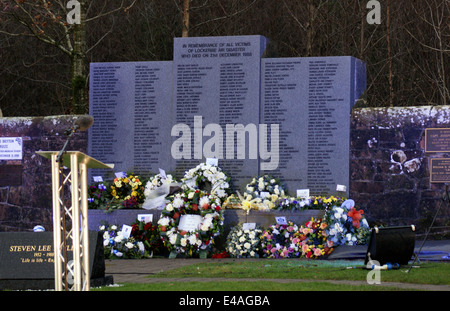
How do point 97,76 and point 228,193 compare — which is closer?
point 228,193

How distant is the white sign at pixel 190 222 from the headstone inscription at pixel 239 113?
4.12 ft

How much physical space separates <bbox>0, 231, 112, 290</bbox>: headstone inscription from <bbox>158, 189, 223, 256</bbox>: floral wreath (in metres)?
3.90

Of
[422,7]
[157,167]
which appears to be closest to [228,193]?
[157,167]

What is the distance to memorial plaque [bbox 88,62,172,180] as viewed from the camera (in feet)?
47.2

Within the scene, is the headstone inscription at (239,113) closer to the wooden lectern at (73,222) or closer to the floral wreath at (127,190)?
the floral wreath at (127,190)

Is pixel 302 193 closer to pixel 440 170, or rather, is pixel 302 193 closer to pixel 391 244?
pixel 440 170

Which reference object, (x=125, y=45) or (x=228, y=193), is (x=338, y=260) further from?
(x=125, y=45)

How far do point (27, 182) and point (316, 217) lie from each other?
5.58 meters

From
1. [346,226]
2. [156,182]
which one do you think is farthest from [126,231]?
[346,226]

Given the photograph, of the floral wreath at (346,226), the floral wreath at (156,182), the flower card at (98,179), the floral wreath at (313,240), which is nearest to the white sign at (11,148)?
the flower card at (98,179)

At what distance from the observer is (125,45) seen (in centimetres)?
2498

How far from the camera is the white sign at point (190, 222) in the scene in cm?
1288

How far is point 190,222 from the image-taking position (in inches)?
511

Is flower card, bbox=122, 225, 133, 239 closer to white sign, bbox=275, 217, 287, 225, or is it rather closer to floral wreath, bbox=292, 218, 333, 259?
white sign, bbox=275, 217, 287, 225
